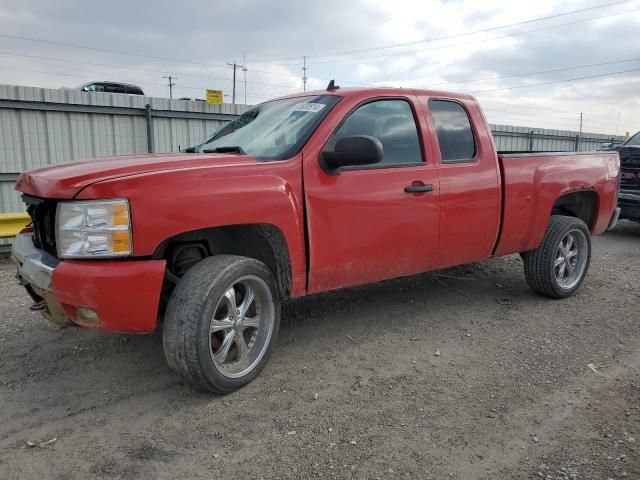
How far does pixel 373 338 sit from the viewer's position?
402 cm

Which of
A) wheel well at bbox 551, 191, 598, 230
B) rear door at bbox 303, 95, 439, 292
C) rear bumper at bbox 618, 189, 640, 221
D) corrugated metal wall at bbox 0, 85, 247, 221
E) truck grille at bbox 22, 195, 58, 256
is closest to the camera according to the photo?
truck grille at bbox 22, 195, 58, 256

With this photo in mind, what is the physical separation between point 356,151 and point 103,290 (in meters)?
1.68

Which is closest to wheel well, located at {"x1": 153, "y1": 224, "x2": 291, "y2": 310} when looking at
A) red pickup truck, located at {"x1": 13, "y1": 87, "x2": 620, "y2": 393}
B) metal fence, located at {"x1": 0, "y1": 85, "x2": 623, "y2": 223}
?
red pickup truck, located at {"x1": 13, "y1": 87, "x2": 620, "y2": 393}

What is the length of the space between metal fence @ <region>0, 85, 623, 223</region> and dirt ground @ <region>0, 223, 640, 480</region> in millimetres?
3340

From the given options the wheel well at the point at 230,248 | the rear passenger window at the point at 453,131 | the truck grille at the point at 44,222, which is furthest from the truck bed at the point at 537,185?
the truck grille at the point at 44,222

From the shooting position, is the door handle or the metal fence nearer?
the door handle

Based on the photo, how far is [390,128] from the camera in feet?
12.9

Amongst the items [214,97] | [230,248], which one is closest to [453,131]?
[230,248]

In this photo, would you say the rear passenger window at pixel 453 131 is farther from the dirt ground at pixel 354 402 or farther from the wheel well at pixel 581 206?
the wheel well at pixel 581 206

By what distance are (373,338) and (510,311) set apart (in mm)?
1530

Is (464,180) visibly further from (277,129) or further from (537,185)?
(277,129)

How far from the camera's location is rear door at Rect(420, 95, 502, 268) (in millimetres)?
4121

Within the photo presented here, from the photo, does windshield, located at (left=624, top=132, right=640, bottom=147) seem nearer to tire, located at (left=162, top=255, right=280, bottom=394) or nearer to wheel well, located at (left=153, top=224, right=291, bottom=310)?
wheel well, located at (left=153, top=224, right=291, bottom=310)

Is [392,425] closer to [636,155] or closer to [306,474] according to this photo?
[306,474]
